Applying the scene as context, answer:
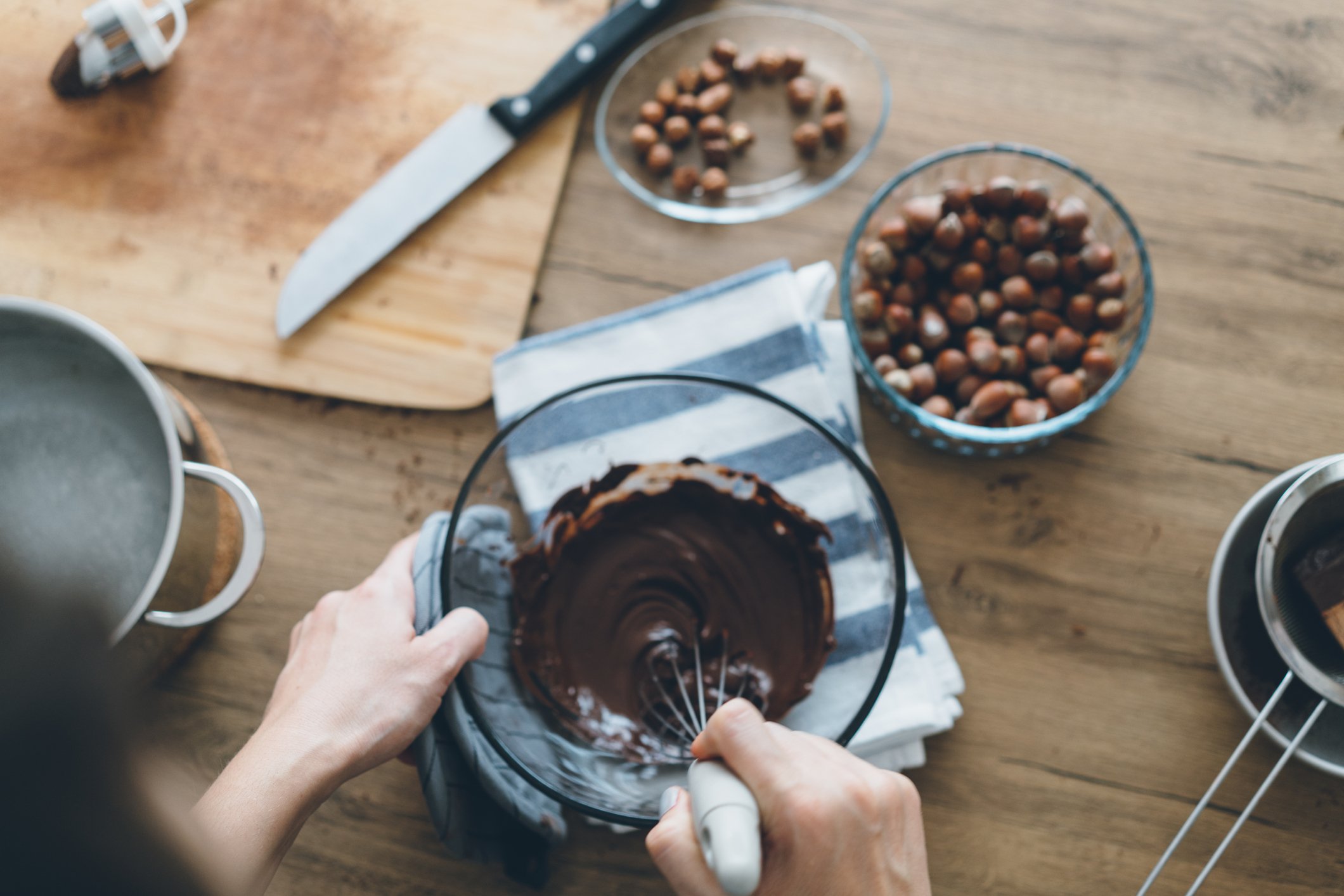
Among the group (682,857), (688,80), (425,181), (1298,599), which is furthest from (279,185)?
(1298,599)

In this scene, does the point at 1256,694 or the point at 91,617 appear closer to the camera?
the point at 91,617

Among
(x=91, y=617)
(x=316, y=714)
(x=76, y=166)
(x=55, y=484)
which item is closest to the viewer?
(x=91, y=617)

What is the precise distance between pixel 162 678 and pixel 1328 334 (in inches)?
45.4

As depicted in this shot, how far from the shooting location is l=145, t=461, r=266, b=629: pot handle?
64 cm

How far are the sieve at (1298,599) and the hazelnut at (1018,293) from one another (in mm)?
256

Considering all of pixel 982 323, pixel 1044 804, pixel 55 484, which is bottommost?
pixel 1044 804

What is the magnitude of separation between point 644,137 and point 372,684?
1.87ft

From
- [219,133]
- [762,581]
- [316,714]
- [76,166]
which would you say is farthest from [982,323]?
[76,166]

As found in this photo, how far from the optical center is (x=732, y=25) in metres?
0.89

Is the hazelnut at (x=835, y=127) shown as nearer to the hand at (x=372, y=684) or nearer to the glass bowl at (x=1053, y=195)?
the glass bowl at (x=1053, y=195)

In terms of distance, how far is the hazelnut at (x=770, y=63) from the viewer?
2.82 ft

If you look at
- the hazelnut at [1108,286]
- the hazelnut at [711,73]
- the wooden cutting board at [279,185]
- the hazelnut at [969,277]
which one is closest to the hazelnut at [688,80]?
the hazelnut at [711,73]

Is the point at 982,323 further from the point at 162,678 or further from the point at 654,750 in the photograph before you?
the point at 162,678

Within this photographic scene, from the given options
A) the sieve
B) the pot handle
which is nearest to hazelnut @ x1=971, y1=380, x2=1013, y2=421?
the sieve
